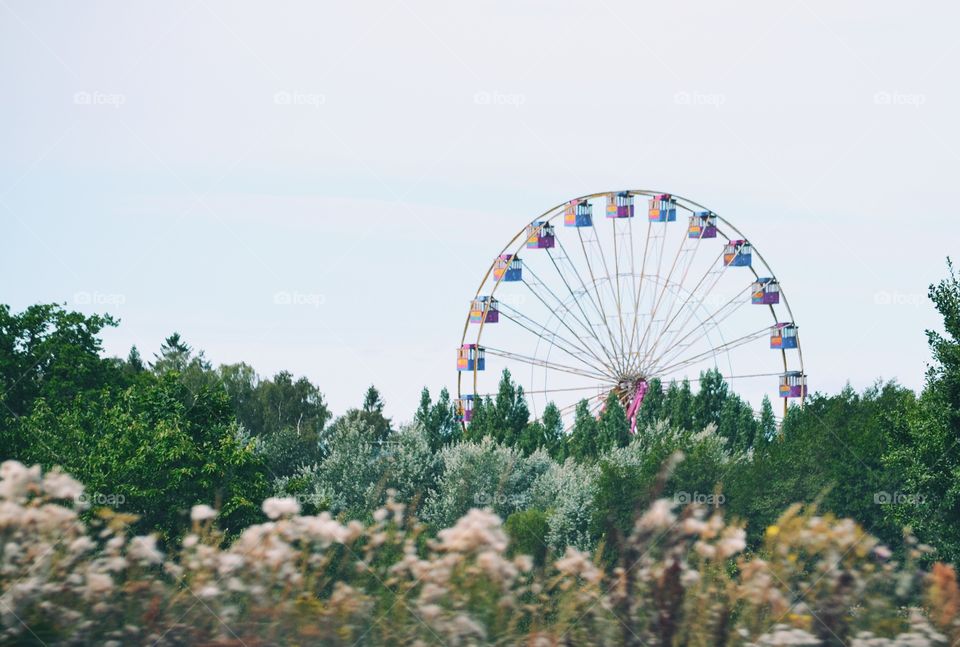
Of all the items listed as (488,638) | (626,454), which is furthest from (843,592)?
(626,454)

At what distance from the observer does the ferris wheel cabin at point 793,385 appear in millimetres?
68625

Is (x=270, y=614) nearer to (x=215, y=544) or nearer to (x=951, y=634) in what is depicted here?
(x=215, y=544)

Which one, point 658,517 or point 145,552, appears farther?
point 145,552

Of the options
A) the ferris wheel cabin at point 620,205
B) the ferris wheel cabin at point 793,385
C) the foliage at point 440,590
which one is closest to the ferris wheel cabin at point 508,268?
the ferris wheel cabin at point 620,205

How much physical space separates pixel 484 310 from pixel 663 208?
33.3 ft

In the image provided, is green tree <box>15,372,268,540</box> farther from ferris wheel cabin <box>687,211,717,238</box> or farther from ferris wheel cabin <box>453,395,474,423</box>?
ferris wheel cabin <box>687,211,717,238</box>

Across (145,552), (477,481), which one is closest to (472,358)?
(477,481)

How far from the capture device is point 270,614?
7.62 m

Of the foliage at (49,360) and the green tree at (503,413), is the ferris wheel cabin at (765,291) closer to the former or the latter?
the green tree at (503,413)

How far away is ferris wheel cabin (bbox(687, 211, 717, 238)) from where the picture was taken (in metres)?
66.3

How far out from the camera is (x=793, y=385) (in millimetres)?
69062

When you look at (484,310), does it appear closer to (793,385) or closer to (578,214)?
(578,214)

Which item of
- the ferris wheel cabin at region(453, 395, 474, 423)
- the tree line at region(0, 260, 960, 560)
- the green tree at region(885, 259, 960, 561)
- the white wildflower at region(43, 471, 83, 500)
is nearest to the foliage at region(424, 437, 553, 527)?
the tree line at region(0, 260, 960, 560)

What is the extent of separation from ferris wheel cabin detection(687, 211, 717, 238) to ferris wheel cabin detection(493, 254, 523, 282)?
8.47 metres
